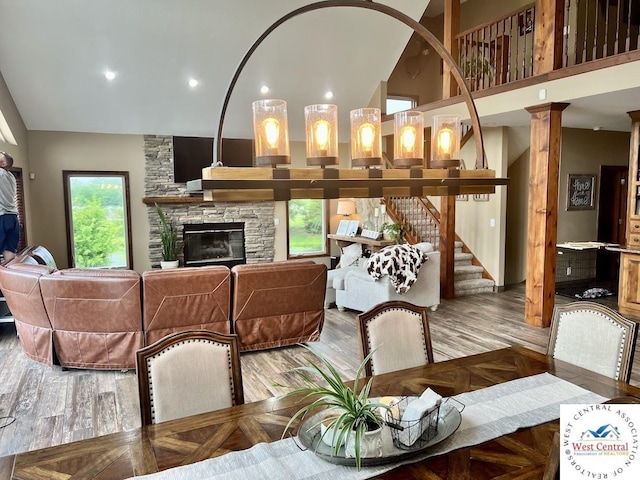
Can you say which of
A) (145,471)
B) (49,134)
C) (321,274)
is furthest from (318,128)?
(49,134)

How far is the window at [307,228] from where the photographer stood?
943 cm

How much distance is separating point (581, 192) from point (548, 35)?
156 inches

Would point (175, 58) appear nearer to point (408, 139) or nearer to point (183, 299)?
point (183, 299)

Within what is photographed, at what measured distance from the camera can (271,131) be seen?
1.83 metres

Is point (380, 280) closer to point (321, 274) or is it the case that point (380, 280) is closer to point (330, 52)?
point (321, 274)

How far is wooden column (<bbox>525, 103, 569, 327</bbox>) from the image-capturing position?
5.45 metres

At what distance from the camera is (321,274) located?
4.91 metres

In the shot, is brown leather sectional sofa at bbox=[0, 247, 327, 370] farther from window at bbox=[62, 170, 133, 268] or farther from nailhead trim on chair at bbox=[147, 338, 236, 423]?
window at bbox=[62, 170, 133, 268]

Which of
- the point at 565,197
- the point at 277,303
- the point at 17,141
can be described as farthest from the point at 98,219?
the point at 565,197

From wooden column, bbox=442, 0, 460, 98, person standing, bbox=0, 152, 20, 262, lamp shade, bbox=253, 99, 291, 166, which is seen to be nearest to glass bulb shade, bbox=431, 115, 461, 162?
lamp shade, bbox=253, 99, 291, 166

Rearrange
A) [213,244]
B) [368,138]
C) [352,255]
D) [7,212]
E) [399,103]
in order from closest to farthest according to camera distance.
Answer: [368,138] → [7,212] → [352,255] → [213,244] → [399,103]

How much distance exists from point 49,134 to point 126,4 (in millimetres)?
2755

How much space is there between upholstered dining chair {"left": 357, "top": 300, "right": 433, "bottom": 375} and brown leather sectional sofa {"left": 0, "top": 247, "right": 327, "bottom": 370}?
220 cm

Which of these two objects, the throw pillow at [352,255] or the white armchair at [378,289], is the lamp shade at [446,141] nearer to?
the white armchair at [378,289]
